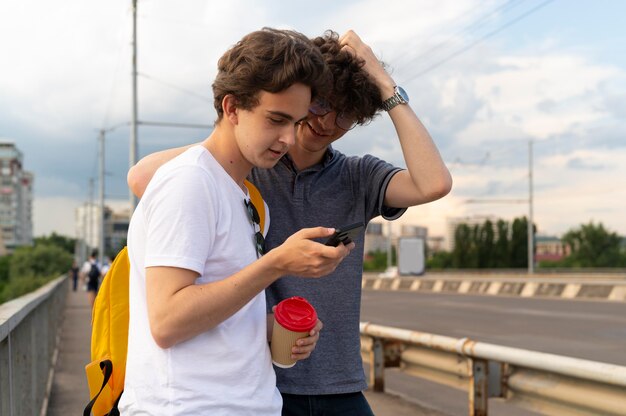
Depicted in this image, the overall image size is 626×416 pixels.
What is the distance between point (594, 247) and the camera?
343 feet

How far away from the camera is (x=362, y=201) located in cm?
278

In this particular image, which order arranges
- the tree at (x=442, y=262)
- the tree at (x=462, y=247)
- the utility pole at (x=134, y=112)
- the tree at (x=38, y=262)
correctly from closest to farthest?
the utility pole at (x=134, y=112), the tree at (x=38, y=262), the tree at (x=462, y=247), the tree at (x=442, y=262)

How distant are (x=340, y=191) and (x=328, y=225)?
12 centimetres

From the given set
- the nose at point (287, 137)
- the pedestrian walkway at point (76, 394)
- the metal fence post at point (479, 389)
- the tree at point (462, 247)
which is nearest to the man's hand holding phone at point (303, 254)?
the nose at point (287, 137)

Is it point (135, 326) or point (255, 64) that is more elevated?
point (255, 64)

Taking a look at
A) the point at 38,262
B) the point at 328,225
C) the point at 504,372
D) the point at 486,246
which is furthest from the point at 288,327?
the point at 486,246

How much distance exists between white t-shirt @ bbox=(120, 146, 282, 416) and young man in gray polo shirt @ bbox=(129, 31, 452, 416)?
0.68m

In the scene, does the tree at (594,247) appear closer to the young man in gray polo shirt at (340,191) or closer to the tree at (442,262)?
the tree at (442,262)

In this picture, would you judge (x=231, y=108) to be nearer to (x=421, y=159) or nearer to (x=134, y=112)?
(x=421, y=159)

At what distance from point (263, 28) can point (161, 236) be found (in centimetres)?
60

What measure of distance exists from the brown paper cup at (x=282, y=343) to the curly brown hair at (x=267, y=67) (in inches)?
21.8

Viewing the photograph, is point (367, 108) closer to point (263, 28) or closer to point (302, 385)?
point (263, 28)

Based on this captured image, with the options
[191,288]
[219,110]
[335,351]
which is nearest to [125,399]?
[191,288]

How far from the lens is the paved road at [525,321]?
12.5 m
